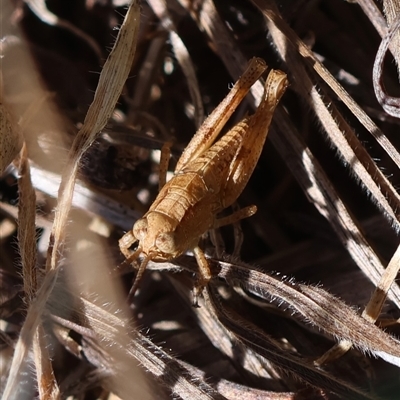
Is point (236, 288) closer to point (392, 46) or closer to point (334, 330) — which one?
point (334, 330)

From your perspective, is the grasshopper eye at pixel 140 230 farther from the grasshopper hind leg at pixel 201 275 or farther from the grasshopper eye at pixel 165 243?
the grasshopper hind leg at pixel 201 275

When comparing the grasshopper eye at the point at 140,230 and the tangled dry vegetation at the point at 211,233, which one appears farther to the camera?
the grasshopper eye at the point at 140,230

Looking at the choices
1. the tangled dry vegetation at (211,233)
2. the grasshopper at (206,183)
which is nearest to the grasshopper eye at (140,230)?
the grasshopper at (206,183)

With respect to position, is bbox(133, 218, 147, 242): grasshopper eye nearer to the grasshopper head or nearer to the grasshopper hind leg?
the grasshopper head

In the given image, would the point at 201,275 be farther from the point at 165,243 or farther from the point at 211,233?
the point at 211,233

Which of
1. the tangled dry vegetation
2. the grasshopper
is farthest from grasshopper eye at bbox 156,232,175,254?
the tangled dry vegetation

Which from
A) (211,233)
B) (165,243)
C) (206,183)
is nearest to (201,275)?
(165,243)

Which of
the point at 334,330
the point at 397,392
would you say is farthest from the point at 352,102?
the point at 397,392
